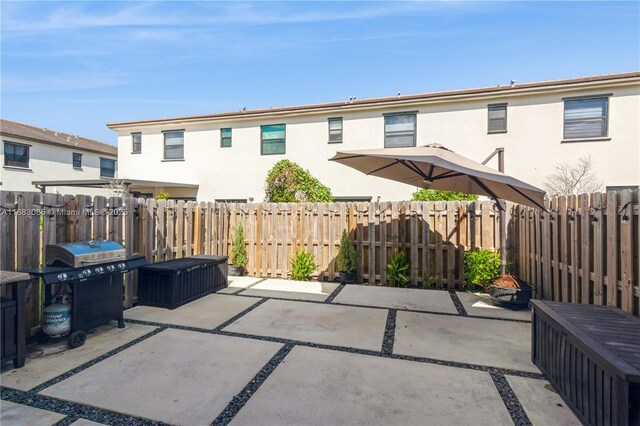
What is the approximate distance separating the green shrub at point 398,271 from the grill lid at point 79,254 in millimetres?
5277

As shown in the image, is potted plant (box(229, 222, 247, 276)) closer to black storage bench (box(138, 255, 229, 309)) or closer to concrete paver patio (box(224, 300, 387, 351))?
black storage bench (box(138, 255, 229, 309))

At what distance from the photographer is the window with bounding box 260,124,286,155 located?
12.9 metres

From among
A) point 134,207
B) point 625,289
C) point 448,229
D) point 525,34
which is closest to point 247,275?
point 134,207

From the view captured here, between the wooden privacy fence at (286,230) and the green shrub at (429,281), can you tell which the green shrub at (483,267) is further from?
the green shrub at (429,281)

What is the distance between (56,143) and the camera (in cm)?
1748

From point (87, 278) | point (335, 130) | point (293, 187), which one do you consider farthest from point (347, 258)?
point (335, 130)

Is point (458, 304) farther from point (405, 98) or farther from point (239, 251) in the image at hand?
point (405, 98)

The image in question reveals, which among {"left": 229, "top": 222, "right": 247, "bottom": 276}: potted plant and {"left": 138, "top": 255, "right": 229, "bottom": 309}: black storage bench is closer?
{"left": 138, "top": 255, "right": 229, "bottom": 309}: black storage bench

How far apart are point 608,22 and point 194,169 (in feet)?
46.0

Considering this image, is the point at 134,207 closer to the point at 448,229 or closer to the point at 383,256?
the point at 383,256

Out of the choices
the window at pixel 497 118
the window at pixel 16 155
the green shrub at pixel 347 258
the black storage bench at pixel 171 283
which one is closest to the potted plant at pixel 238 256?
the black storage bench at pixel 171 283

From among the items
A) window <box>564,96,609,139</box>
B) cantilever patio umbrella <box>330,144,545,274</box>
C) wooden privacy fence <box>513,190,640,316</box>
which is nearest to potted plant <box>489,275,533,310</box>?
wooden privacy fence <box>513,190,640,316</box>

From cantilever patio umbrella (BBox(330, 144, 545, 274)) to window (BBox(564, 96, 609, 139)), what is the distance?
7.17 metres

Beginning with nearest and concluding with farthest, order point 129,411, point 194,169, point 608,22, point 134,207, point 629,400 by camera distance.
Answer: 1. point 629,400
2. point 129,411
3. point 134,207
4. point 608,22
5. point 194,169
